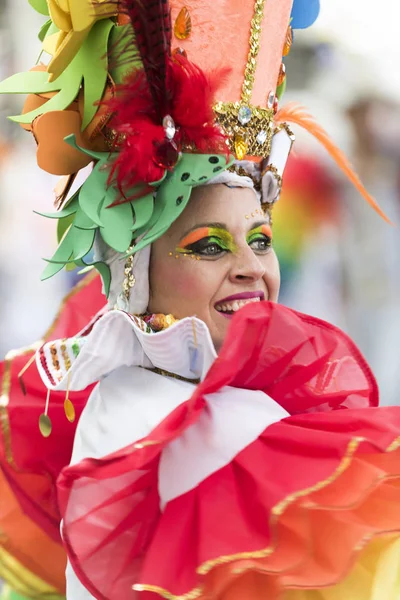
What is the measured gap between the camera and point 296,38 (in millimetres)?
2482

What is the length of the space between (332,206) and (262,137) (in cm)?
159

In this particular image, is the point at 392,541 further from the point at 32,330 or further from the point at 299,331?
the point at 32,330

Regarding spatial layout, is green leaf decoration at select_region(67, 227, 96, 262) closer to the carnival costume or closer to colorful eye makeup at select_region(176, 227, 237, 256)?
the carnival costume

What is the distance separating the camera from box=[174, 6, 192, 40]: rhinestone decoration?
109cm

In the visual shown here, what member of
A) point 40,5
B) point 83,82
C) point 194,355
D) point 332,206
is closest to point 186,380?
point 194,355

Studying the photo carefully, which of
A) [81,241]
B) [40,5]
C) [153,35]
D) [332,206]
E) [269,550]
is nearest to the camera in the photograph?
[269,550]

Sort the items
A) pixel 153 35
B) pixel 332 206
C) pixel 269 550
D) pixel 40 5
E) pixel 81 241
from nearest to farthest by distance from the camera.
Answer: pixel 269 550, pixel 153 35, pixel 81 241, pixel 40 5, pixel 332 206

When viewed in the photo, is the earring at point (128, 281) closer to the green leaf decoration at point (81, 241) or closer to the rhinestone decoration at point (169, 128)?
the green leaf decoration at point (81, 241)

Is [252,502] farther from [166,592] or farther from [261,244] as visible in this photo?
[261,244]

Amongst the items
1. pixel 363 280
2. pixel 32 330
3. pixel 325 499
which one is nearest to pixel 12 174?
pixel 32 330

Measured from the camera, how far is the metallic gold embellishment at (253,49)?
1.13 metres

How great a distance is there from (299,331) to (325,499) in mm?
238

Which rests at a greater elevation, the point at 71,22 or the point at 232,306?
the point at 71,22

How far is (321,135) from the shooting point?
1.29 m
